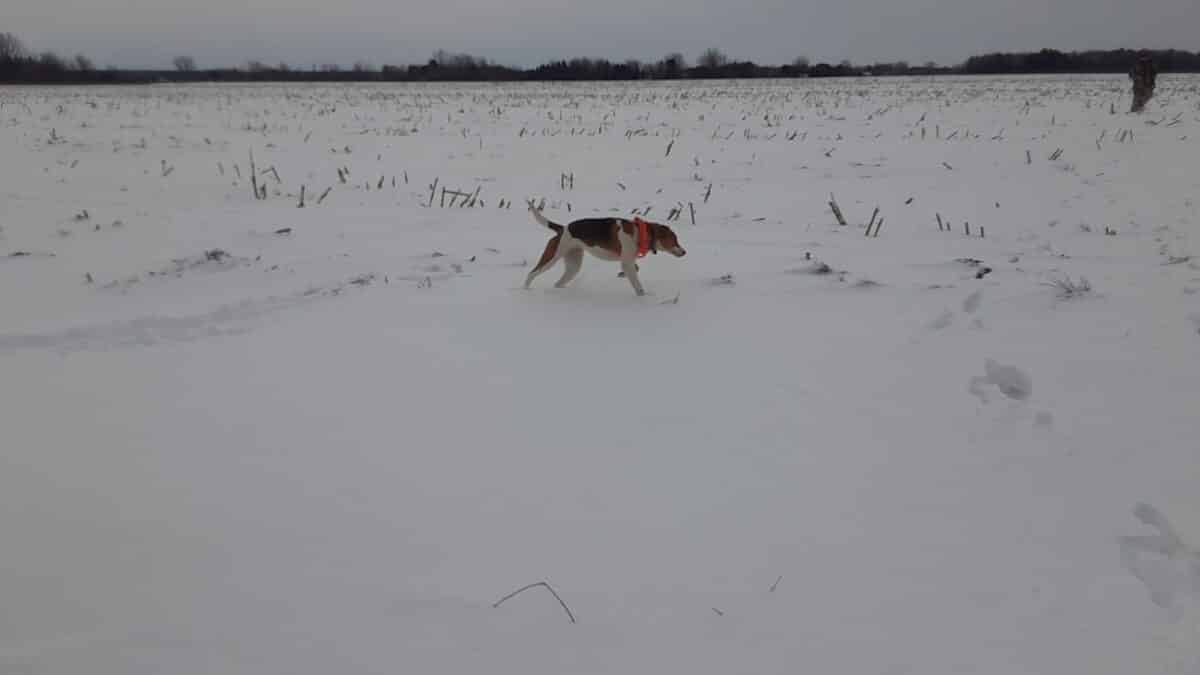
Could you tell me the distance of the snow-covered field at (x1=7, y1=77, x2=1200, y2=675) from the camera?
6.61ft

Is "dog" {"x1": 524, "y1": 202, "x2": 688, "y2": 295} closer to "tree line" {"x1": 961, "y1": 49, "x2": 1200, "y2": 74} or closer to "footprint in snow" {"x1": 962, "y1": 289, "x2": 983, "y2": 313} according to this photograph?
"footprint in snow" {"x1": 962, "y1": 289, "x2": 983, "y2": 313}

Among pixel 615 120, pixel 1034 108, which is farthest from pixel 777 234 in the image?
pixel 1034 108

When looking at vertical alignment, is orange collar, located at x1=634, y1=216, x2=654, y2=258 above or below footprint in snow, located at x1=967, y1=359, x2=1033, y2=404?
above

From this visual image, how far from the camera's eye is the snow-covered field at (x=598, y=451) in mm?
2014

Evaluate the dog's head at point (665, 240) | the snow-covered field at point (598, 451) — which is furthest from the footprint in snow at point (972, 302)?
the dog's head at point (665, 240)

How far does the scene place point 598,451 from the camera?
298cm

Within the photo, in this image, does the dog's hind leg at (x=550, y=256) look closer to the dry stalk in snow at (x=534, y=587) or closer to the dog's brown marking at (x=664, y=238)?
the dog's brown marking at (x=664, y=238)

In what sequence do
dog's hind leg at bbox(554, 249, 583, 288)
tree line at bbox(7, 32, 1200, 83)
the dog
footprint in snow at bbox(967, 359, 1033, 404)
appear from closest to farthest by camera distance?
footprint in snow at bbox(967, 359, 1033, 404) → the dog → dog's hind leg at bbox(554, 249, 583, 288) → tree line at bbox(7, 32, 1200, 83)

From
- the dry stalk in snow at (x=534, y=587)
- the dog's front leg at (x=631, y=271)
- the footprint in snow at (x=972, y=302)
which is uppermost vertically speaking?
the dog's front leg at (x=631, y=271)

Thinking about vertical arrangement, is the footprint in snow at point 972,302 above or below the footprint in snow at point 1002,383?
above

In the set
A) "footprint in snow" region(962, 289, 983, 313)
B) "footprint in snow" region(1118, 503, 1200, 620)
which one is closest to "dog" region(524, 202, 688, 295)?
"footprint in snow" region(962, 289, 983, 313)

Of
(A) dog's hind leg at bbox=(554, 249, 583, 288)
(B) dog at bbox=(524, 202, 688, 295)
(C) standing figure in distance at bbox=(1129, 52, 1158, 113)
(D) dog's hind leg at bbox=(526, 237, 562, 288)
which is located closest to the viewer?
(B) dog at bbox=(524, 202, 688, 295)

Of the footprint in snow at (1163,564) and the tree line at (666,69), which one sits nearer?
the footprint in snow at (1163,564)

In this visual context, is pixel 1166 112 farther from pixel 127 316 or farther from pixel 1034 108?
pixel 127 316
